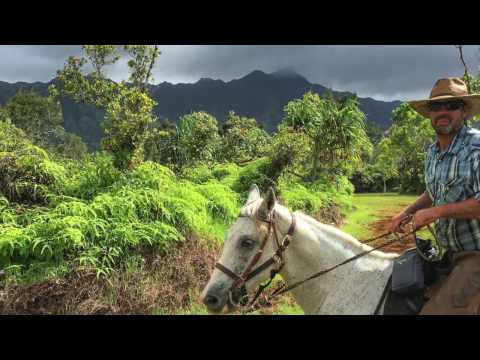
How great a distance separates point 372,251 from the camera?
11.4 ft

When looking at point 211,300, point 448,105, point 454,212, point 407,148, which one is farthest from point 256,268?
point 407,148

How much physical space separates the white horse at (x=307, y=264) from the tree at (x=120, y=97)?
814 centimetres

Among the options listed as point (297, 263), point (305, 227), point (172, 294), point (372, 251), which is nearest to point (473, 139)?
point (372, 251)

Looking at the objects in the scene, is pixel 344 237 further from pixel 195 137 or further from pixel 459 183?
pixel 195 137

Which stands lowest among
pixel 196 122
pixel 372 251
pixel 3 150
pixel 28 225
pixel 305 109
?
pixel 28 225

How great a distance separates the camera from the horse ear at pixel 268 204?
324 centimetres

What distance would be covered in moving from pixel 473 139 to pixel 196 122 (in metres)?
16.0

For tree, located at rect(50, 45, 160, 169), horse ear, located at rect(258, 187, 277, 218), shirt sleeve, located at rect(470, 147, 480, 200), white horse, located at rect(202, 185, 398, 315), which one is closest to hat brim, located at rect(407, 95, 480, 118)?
shirt sleeve, located at rect(470, 147, 480, 200)

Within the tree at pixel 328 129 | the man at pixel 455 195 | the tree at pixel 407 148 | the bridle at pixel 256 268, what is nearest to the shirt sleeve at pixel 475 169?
the man at pixel 455 195

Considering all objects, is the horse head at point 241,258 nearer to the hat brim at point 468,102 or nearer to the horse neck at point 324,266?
the horse neck at point 324,266

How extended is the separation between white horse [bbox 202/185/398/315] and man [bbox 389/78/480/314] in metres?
0.50

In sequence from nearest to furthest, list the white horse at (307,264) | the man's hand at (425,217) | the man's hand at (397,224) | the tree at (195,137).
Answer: the man's hand at (425,217), the white horse at (307,264), the man's hand at (397,224), the tree at (195,137)

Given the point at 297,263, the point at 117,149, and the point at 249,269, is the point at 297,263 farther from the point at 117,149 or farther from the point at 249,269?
the point at 117,149

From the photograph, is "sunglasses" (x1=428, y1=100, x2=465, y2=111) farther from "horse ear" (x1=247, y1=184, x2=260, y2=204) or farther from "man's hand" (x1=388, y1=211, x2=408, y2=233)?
"horse ear" (x1=247, y1=184, x2=260, y2=204)
